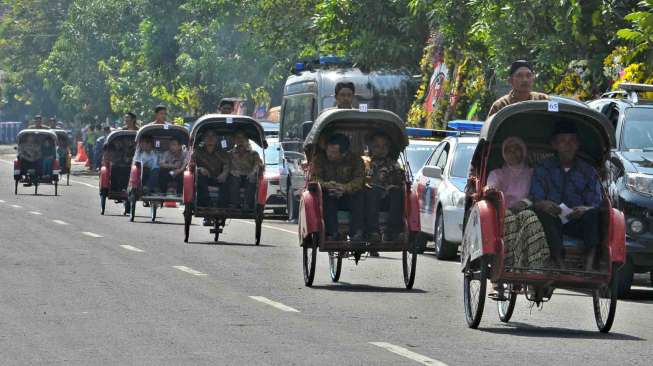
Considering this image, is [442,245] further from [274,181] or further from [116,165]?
→ [116,165]

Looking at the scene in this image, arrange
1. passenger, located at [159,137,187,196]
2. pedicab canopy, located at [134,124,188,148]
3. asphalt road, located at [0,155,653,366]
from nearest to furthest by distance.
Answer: asphalt road, located at [0,155,653,366], passenger, located at [159,137,187,196], pedicab canopy, located at [134,124,188,148]

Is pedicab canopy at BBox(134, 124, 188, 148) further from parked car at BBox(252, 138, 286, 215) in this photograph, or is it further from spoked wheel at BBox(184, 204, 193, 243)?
spoked wheel at BBox(184, 204, 193, 243)

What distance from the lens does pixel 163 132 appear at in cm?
3116

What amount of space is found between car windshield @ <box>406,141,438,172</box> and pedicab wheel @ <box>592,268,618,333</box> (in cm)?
1351

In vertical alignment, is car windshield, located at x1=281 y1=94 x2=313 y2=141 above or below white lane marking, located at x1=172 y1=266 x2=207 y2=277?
above

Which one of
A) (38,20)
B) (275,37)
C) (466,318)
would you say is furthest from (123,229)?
(38,20)

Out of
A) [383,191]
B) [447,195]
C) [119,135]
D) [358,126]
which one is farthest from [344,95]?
[119,135]

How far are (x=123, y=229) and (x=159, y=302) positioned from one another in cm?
1291

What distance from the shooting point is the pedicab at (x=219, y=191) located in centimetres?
2441

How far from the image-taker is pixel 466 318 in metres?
13.6

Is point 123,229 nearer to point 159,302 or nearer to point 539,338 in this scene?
point 159,302

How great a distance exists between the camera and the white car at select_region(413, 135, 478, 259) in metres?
22.2

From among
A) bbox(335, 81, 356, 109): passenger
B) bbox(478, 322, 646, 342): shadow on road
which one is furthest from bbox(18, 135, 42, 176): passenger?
bbox(478, 322, 646, 342): shadow on road

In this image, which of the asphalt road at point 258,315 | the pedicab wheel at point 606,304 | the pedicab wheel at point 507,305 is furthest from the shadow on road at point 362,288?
the pedicab wheel at point 606,304
